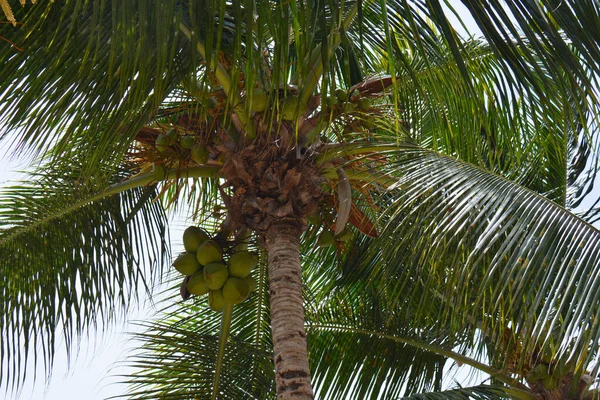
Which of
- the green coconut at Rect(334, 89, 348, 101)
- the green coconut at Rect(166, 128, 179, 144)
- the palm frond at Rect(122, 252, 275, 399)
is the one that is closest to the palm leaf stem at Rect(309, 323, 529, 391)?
the palm frond at Rect(122, 252, 275, 399)

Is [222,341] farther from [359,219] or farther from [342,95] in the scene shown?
[342,95]

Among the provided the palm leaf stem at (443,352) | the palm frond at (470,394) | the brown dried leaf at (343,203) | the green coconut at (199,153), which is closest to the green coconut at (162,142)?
the green coconut at (199,153)

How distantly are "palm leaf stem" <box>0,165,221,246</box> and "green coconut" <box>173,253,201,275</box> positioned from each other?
405 millimetres

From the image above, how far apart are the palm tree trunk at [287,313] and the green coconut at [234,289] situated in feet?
0.46

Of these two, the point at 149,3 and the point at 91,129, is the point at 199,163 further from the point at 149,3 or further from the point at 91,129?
the point at 149,3

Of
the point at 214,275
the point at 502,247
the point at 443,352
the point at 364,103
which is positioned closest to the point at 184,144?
the point at 214,275

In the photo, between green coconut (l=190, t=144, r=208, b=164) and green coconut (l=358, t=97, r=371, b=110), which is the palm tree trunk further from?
green coconut (l=358, t=97, r=371, b=110)

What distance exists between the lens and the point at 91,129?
4094mm

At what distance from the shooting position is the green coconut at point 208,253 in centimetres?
425

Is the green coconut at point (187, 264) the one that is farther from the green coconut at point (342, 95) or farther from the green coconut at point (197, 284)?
the green coconut at point (342, 95)

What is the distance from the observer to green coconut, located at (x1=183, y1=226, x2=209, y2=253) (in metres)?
4.36

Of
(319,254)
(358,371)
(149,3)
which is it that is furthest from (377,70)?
(149,3)

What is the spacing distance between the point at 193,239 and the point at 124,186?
68cm

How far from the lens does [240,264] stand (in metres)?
4.25
